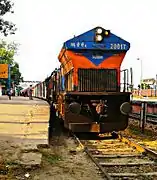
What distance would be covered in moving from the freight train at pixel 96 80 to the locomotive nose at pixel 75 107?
32 centimetres

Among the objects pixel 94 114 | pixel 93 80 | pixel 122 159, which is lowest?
pixel 122 159

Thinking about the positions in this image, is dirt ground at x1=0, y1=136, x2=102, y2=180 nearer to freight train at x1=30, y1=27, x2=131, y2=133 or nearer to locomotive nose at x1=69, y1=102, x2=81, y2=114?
locomotive nose at x1=69, y1=102, x2=81, y2=114

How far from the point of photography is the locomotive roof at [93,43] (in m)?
12.9

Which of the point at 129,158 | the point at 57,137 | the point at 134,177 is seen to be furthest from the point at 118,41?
the point at 134,177

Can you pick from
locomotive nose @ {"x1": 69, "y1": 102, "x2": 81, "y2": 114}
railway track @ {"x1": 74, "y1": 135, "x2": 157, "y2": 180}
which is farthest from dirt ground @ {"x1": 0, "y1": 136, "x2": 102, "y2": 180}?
locomotive nose @ {"x1": 69, "y1": 102, "x2": 81, "y2": 114}

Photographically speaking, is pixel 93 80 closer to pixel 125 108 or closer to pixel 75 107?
pixel 75 107

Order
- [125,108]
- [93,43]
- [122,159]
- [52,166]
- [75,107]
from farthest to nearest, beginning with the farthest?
1. [93,43]
2. [125,108]
3. [75,107]
4. [122,159]
5. [52,166]

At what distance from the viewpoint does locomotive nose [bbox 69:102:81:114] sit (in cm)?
1241

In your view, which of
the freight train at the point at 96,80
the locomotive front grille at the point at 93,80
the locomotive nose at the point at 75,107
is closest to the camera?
the locomotive nose at the point at 75,107

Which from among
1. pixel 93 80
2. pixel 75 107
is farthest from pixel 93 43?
pixel 75 107

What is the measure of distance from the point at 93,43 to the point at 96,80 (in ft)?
4.30

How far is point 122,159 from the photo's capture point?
9.54 metres

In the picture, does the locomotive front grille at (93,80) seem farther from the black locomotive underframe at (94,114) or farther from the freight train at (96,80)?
the black locomotive underframe at (94,114)

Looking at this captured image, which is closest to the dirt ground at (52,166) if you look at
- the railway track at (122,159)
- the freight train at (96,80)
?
the railway track at (122,159)
